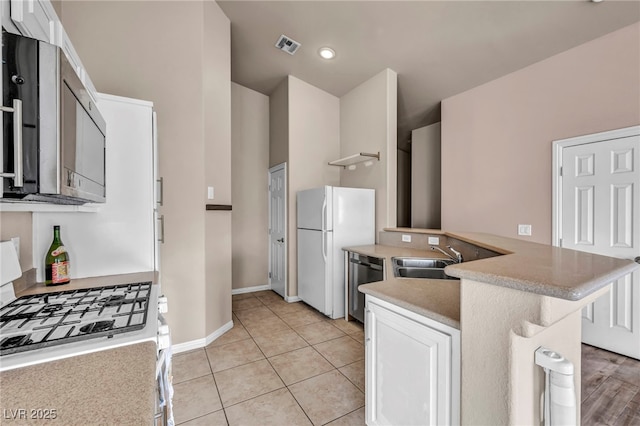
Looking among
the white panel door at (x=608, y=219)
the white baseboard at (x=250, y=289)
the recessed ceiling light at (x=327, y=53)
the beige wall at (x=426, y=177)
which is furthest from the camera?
the beige wall at (x=426, y=177)

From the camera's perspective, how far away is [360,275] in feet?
9.70

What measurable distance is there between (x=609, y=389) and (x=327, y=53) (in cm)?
396

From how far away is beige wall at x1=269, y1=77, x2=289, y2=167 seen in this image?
378 centimetres

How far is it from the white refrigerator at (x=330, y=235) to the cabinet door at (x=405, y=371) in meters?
1.76

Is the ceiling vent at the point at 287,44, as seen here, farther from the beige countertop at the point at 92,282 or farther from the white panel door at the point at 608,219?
the white panel door at the point at 608,219

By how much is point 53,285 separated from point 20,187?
3.18 feet

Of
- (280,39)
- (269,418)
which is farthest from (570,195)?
(280,39)

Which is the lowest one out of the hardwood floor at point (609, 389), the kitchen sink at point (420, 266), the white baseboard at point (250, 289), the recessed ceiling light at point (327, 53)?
the hardwood floor at point (609, 389)

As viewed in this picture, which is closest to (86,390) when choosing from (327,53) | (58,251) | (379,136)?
(58,251)

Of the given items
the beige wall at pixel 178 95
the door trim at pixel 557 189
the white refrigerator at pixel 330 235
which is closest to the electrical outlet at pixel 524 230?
the door trim at pixel 557 189

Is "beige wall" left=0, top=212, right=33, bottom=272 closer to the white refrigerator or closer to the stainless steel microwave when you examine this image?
the stainless steel microwave

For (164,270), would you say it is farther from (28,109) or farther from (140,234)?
(28,109)

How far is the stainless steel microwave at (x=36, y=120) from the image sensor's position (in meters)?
0.72

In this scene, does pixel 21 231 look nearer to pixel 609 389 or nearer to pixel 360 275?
pixel 360 275
